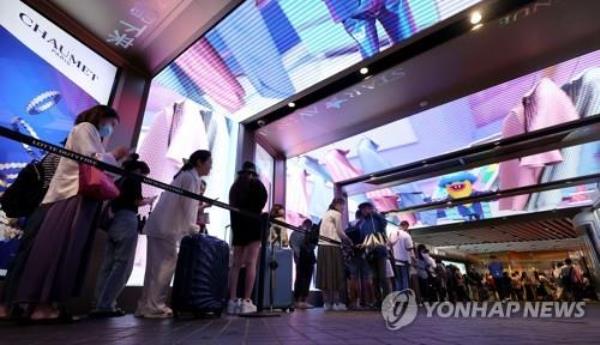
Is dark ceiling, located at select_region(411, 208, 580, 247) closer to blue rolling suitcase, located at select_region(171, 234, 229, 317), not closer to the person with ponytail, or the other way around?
blue rolling suitcase, located at select_region(171, 234, 229, 317)

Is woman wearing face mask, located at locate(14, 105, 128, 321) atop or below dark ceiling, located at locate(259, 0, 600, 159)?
below

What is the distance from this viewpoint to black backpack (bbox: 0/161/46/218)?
6.75 ft

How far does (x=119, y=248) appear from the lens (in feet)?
8.73

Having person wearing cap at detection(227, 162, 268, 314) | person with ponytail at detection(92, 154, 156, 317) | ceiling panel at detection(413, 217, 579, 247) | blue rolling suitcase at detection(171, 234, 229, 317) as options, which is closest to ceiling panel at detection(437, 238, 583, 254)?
ceiling panel at detection(413, 217, 579, 247)

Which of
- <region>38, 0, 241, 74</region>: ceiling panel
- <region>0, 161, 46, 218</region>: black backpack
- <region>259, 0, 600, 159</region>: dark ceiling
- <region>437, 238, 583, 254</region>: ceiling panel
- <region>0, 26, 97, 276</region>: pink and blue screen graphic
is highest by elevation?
<region>259, 0, 600, 159</region>: dark ceiling

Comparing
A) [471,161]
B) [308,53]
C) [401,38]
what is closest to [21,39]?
[308,53]

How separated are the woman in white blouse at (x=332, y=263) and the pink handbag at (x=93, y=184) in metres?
3.01

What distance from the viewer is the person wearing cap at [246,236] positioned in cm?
274

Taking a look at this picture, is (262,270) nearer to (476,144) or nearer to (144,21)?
(144,21)

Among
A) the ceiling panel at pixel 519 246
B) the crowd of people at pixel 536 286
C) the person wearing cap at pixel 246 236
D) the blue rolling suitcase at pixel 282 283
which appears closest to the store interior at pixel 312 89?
the blue rolling suitcase at pixel 282 283

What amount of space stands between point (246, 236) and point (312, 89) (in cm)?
326

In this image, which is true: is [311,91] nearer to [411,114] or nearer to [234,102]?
[234,102]

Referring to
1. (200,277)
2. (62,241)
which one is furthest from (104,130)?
(200,277)

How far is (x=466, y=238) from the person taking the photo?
14.9 metres
